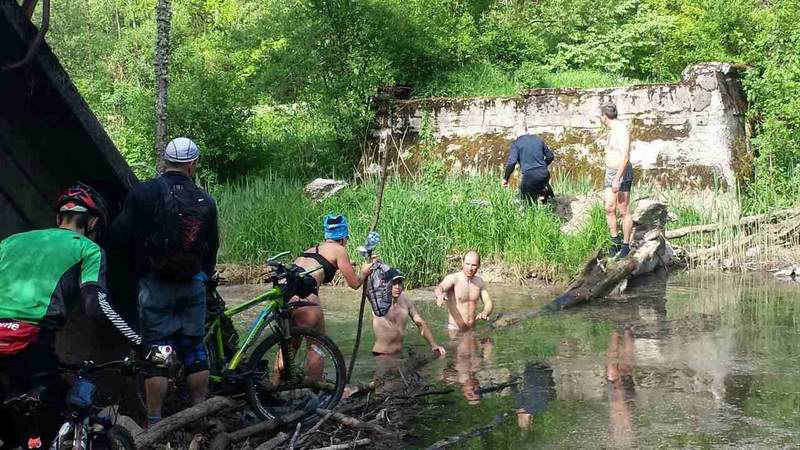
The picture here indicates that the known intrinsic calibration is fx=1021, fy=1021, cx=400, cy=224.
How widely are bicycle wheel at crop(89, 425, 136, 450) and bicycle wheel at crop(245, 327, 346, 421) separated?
1863 millimetres

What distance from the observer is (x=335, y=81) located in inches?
862

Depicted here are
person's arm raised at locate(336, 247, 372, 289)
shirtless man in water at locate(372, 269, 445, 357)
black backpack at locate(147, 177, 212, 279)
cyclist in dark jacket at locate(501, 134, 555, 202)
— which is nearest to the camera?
black backpack at locate(147, 177, 212, 279)

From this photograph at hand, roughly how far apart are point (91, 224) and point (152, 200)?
0.84 meters

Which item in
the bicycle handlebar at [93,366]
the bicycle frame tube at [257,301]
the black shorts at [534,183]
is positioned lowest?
the bicycle handlebar at [93,366]

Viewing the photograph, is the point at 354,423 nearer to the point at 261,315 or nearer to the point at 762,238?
the point at 261,315

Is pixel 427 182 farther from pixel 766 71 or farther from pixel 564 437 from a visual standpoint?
pixel 564 437

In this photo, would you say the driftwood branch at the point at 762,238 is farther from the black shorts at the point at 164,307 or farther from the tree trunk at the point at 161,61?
the black shorts at the point at 164,307

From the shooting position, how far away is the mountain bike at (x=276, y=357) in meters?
6.95

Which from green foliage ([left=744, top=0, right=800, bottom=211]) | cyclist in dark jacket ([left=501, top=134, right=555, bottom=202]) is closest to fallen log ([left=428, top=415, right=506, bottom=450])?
cyclist in dark jacket ([left=501, top=134, right=555, bottom=202])

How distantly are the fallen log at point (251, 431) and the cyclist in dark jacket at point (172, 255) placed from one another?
43 centimetres

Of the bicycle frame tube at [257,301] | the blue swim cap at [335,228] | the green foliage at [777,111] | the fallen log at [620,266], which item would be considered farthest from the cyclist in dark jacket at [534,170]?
the bicycle frame tube at [257,301]

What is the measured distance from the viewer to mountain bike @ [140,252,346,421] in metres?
6.95

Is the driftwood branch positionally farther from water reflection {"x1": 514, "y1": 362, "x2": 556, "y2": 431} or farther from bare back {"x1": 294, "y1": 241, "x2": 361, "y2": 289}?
bare back {"x1": 294, "y1": 241, "x2": 361, "y2": 289}

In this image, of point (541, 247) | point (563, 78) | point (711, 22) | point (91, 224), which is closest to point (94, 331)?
point (91, 224)
